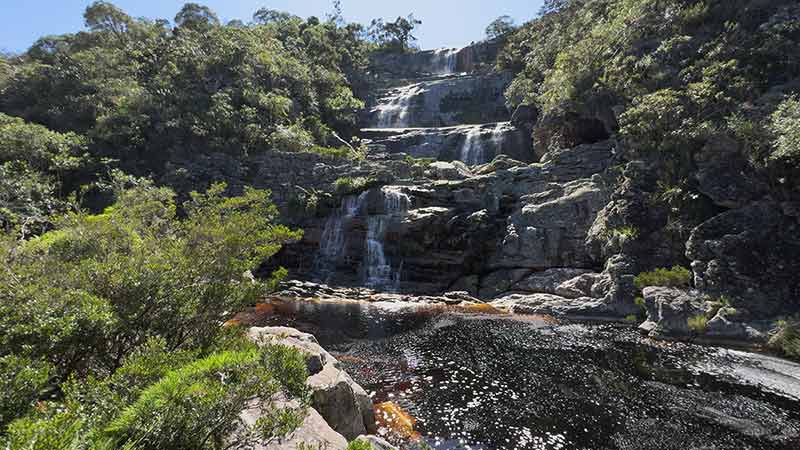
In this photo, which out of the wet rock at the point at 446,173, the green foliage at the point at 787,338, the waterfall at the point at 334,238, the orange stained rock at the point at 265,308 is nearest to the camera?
the green foliage at the point at 787,338

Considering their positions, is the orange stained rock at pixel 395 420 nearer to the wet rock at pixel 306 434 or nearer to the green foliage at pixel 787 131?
the wet rock at pixel 306 434

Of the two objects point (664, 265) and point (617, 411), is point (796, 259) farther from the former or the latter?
point (617, 411)

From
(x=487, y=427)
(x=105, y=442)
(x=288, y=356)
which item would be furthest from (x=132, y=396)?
(x=487, y=427)

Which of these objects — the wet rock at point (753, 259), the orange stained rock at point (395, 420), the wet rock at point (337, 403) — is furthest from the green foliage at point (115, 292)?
the wet rock at point (753, 259)

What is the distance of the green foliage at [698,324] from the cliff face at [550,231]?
315mm

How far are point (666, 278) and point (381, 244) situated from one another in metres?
19.1

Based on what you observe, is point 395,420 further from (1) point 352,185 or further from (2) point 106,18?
(2) point 106,18

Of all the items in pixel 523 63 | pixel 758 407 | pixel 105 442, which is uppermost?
pixel 523 63

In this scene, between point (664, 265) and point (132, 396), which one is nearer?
point (132, 396)

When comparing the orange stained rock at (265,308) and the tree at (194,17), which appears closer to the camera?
the orange stained rock at (265,308)

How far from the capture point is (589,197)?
2750cm

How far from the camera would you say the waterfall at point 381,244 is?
3128 centimetres

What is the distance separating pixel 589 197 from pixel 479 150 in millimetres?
17832

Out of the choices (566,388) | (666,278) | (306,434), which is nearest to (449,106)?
(666,278)
